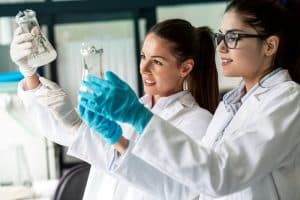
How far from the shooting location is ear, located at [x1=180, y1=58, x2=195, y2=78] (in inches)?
60.1

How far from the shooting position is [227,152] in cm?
104

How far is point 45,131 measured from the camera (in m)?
1.67

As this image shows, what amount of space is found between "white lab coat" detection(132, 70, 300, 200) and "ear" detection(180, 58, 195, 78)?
411 mm

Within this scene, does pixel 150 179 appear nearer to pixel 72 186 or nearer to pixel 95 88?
pixel 95 88

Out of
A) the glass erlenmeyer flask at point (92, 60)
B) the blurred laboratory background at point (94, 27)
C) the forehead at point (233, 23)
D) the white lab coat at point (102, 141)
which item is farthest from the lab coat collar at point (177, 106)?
the blurred laboratory background at point (94, 27)

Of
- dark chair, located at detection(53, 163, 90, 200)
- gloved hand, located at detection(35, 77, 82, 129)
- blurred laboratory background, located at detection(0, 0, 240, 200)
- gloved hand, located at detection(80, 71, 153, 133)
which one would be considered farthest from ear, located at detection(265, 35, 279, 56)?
blurred laboratory background, located at detection(0, 0, 240, 200)

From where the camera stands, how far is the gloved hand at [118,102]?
1036 millimetres

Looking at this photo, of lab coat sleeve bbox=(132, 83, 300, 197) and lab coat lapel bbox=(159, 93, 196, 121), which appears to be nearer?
lab coat sleeve bbox=(132, 83, 300, 197)

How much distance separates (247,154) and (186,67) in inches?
21.3

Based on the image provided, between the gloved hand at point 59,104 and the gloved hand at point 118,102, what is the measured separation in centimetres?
48

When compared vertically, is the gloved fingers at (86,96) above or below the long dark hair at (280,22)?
below

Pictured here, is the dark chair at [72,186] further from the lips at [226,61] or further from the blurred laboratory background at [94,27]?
the blurred laboratory background at [94,27]

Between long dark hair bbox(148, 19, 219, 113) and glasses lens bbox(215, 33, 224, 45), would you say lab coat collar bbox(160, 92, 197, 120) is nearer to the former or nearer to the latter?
long dark hair bbox(148, 19, 219, 113)

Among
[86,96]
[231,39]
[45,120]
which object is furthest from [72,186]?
[231,39]
